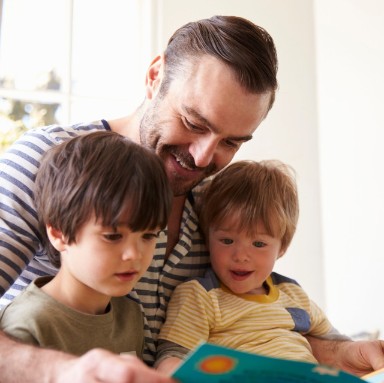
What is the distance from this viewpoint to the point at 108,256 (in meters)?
1.07

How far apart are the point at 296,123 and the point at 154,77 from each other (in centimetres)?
176

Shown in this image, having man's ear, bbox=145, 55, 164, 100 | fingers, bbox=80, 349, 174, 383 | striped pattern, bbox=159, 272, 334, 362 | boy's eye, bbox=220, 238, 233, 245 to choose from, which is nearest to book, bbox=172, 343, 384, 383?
fingers, bbox=80, 349, 174, 383

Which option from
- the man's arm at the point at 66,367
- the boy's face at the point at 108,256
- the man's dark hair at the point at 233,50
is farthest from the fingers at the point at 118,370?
the man's dark hair at the point at 233,50

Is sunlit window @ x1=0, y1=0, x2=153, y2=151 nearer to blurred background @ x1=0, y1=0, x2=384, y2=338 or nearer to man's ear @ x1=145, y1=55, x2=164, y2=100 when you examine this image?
blurred background @ x1=0, y1=0, x2=384, y2=338

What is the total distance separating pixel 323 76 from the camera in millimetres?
3268

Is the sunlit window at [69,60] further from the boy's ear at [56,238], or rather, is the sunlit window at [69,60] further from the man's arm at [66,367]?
the man's arm at [66,367]

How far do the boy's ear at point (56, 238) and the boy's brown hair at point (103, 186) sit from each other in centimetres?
1

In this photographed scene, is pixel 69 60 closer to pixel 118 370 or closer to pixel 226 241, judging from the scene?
pixel 226 241

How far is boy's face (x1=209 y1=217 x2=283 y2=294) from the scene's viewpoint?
1453 millimetres

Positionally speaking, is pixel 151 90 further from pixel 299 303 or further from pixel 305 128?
pixel 305 128

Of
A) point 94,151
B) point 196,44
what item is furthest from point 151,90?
point 94,151

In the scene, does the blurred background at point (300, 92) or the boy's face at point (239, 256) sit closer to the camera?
the boy's face at point (239, 256)

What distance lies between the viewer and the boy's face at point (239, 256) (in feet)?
4.77

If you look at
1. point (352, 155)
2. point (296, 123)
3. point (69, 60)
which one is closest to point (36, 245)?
point (69, 60)
